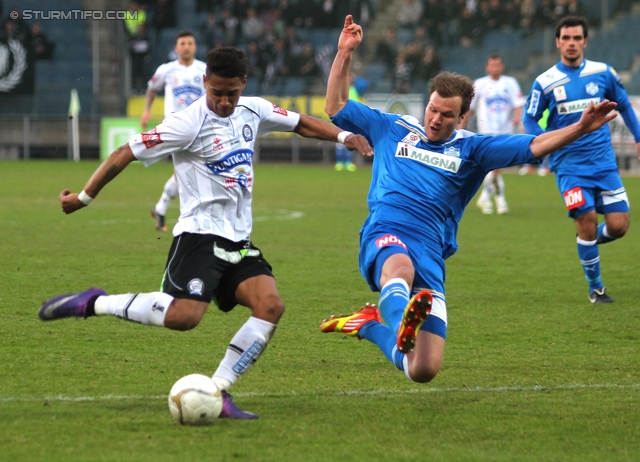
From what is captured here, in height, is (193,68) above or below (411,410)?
above

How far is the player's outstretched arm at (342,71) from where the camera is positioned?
5590 millimetres

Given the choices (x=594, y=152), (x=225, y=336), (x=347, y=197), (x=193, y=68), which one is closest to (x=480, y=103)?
(x=347, y=197)

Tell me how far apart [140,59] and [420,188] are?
2511 cm

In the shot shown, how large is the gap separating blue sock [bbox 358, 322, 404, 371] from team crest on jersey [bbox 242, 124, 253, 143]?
4.10ft

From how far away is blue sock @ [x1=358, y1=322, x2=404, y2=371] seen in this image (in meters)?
5.07

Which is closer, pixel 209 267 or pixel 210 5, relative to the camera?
pixel 209 267

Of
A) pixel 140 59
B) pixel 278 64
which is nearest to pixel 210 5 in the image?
pixel 140 59

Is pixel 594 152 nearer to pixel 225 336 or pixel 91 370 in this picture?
pixel 225 336

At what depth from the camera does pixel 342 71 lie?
221 inches

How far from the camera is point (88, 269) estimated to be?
938 cm

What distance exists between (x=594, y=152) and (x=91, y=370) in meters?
4.77

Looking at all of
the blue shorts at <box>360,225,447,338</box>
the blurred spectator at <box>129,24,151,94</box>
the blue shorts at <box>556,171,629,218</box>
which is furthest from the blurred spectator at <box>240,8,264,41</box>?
the blue shorts at <box>360,225,447,338</box>

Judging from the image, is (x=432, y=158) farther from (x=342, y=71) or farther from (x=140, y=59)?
(x=140, y=59)

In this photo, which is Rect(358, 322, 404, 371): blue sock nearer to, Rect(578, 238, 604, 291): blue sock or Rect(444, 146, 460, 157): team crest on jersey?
Rect(444, 146, 460, 157): team crest on jersey
